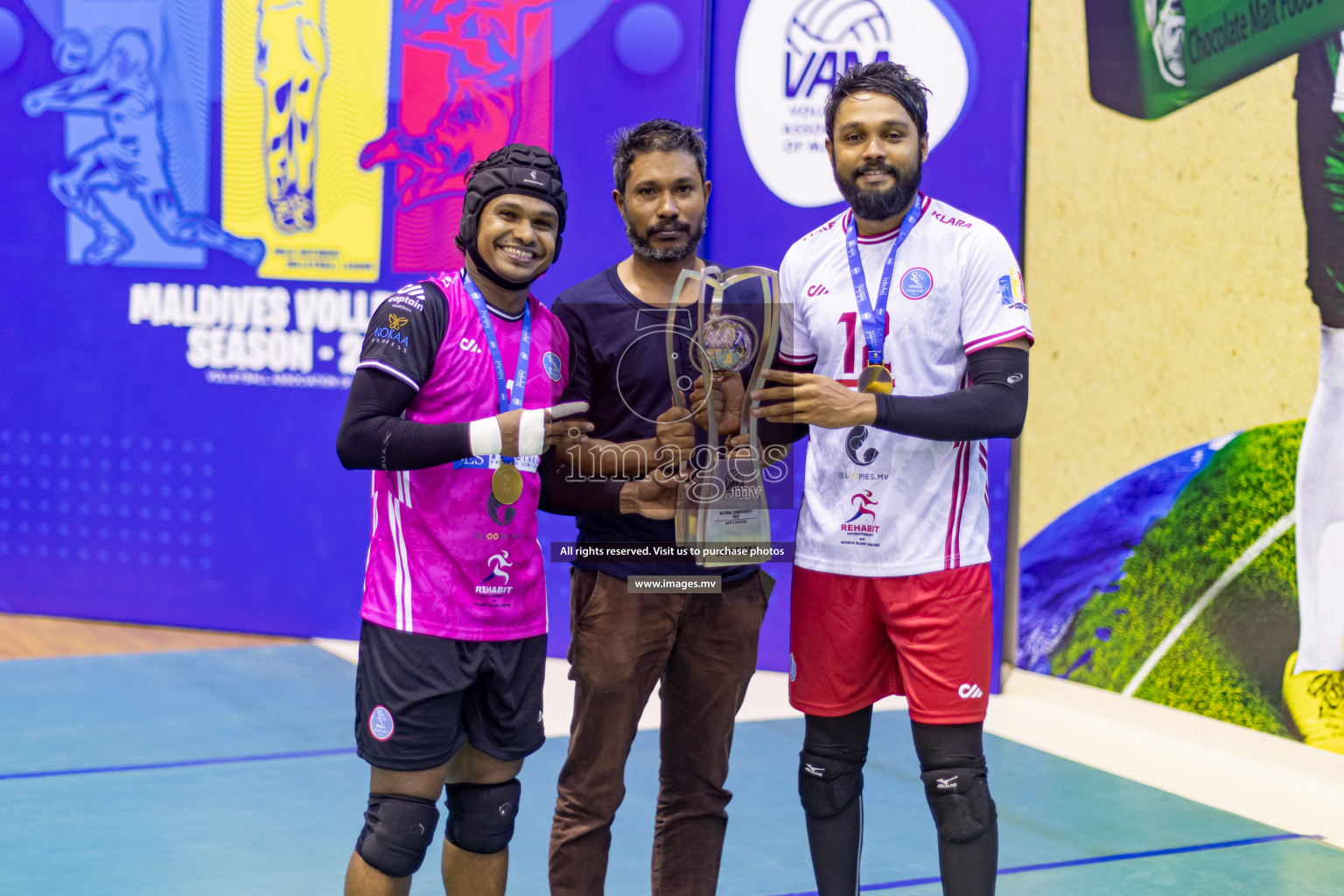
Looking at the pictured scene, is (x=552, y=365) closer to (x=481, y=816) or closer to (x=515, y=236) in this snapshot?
(x=515, y=236)

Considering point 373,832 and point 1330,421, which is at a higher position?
point 1330,421

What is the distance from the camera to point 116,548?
7.12m

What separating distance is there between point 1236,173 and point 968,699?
321cm

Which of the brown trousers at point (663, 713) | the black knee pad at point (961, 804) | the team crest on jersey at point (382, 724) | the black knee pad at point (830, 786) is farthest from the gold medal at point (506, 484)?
the black knee pad at point (961, 804)

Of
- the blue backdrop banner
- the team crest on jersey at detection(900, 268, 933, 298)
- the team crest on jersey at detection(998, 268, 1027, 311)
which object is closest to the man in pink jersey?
the team crest on jersey at detection(900, 268, 933, 298)

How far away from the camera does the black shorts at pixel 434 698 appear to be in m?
2.91

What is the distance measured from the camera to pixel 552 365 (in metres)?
3.09

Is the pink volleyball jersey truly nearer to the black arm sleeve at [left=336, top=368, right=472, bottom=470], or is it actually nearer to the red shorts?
the black arm sleeve at [left=336, top=368, right=472, bottom=470]

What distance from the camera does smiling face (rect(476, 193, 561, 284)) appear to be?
117 inches

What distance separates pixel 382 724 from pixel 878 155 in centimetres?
171

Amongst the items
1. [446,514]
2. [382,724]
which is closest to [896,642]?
[446,514]

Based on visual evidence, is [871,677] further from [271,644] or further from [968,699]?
[271,644]

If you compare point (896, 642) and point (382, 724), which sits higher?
point (896, 642)

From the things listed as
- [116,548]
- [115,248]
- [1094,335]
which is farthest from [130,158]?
[1094,335]
